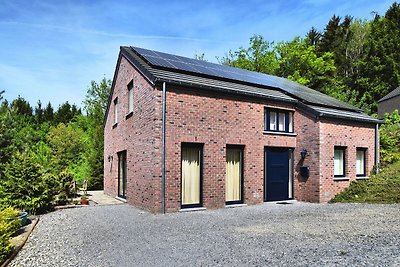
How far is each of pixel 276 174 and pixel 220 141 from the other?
339cm

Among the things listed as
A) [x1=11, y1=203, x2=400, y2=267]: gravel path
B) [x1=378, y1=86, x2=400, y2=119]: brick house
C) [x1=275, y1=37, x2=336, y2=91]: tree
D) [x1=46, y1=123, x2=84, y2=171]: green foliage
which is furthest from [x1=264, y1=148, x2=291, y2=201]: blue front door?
[x1=378, y1=86, x2=400, y2=119]: brick house

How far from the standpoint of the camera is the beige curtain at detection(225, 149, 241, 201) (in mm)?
11672

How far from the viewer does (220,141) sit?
11.4m

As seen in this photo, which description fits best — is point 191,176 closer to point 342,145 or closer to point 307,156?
point 307,156

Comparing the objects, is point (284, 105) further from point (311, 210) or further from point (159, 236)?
point (159, 236)

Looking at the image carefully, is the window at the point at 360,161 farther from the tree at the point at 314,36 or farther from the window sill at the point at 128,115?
the tree at the point at 314,36

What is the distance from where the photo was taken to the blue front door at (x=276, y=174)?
12.9 meters

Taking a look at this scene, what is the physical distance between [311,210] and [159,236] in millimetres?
6155

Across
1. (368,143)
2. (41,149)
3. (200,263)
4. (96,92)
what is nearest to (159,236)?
(200,263)

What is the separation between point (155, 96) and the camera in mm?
10273

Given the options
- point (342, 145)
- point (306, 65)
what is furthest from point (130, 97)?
point (306, 65)

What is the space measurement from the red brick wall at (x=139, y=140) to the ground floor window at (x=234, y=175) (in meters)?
2.92

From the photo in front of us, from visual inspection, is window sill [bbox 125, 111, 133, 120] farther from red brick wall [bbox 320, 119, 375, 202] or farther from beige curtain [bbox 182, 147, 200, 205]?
red brick wall [bbox 320, 119, 375, 202]

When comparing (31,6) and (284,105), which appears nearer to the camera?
(31,6)
